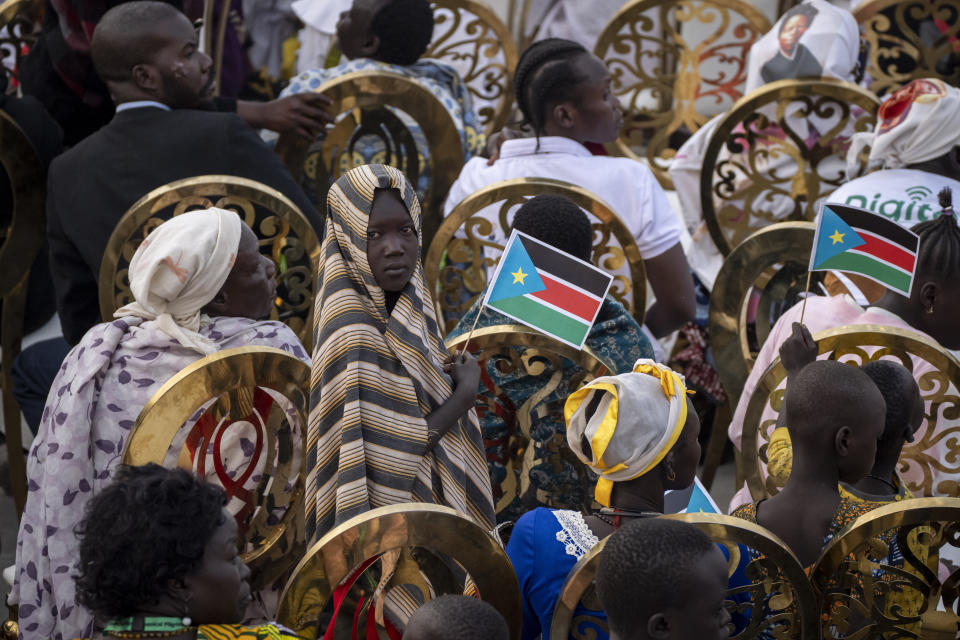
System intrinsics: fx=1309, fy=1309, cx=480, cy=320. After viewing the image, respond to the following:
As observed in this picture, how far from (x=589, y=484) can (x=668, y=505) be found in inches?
9.7

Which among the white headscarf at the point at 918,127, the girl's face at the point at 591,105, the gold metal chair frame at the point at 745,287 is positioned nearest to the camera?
the gold metal chair frame at the point at 745,287

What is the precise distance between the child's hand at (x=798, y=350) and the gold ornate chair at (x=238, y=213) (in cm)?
135

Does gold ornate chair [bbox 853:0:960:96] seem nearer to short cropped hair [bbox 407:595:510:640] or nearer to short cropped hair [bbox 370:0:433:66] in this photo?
short cropped hair [bbox 370:0:433:66]

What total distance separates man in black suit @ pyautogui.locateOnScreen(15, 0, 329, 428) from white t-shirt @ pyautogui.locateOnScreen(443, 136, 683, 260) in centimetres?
75

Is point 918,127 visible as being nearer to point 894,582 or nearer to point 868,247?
point 868,247

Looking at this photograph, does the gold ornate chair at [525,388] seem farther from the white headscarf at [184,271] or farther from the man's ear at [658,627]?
the man's ear at [658,627]

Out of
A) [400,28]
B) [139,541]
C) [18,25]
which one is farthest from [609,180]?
[139,541]

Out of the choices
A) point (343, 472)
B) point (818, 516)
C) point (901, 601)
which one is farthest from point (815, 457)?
point (343, 472)

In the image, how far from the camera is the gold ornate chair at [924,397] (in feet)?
10.2

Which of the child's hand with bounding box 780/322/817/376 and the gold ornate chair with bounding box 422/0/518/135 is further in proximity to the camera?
the gold ornate chair with bounding box 422/0/518/135

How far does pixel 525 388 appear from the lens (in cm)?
318

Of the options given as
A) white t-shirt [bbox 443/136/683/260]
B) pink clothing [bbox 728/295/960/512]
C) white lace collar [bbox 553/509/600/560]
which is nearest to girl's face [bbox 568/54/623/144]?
white t-shirt [bbox 443/136/683/260]

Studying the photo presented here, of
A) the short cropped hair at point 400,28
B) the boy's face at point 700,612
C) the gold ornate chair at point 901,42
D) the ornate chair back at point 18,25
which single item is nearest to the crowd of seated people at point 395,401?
the boy's face at point 700,612

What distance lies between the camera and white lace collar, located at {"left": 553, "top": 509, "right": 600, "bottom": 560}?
2.41 metres
